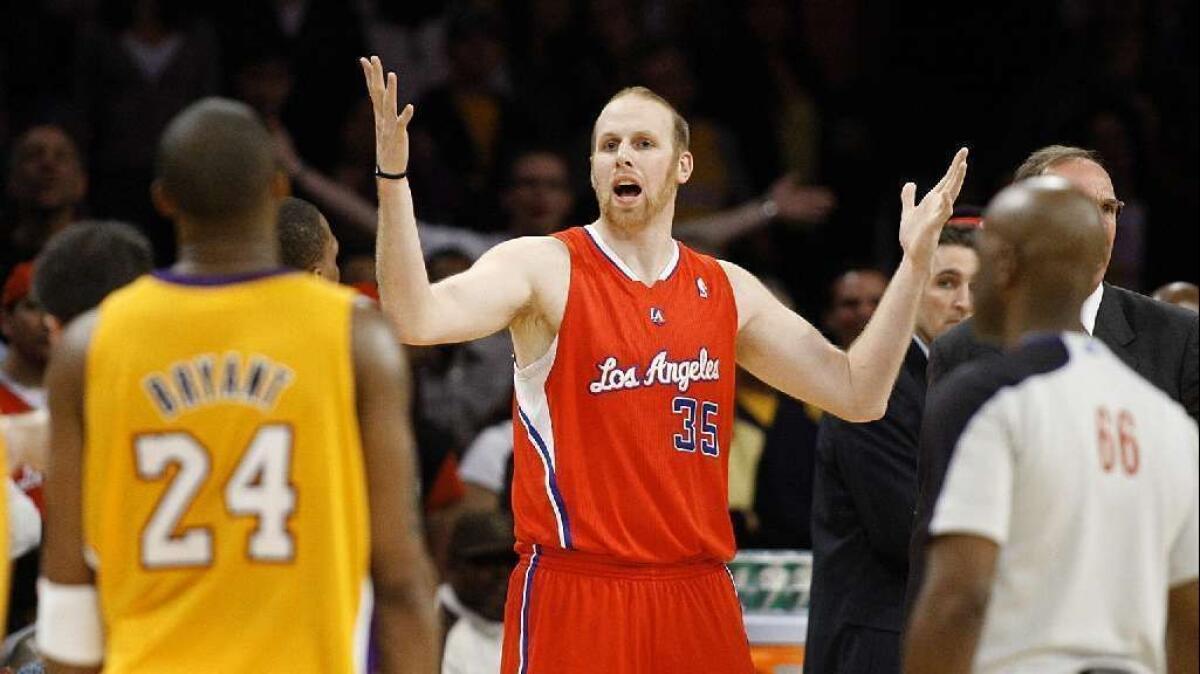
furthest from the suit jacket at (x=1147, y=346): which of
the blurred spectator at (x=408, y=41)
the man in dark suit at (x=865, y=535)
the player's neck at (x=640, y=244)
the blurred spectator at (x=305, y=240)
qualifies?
the blurred spectator at (x=408, y=41)

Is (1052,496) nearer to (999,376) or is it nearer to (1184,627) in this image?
(999,376)

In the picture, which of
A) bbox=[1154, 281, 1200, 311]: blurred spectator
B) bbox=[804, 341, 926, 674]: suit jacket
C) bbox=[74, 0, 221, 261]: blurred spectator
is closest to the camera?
bbox=[804, 341, 926, 674]: suit jacket

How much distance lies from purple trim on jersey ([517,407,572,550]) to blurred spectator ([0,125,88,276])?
4352mm

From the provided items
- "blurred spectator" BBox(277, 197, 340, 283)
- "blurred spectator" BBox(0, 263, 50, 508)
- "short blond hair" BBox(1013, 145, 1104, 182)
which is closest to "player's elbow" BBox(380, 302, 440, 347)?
"blurred spectator" BBox(277, 197, 340, 283)

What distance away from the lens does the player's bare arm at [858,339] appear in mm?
5703

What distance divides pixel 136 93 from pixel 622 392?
5.58 metres

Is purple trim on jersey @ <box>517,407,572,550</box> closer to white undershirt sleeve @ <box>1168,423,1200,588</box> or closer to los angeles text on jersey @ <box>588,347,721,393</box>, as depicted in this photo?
los angeles text on jersey @ <box>588,347,721,393</box>

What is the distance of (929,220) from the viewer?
567 centimetres

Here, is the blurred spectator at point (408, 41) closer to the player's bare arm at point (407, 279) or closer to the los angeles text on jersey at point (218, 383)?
the player's bare arm at point (407, 279)

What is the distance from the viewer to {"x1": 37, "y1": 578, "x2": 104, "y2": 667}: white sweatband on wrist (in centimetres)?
413

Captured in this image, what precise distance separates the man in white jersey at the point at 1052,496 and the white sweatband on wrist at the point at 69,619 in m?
1.67

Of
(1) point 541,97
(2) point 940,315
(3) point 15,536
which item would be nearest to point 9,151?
(1) point 541,97

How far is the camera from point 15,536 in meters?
5.94

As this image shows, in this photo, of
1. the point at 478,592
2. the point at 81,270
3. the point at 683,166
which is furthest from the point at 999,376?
the point at 478,592
